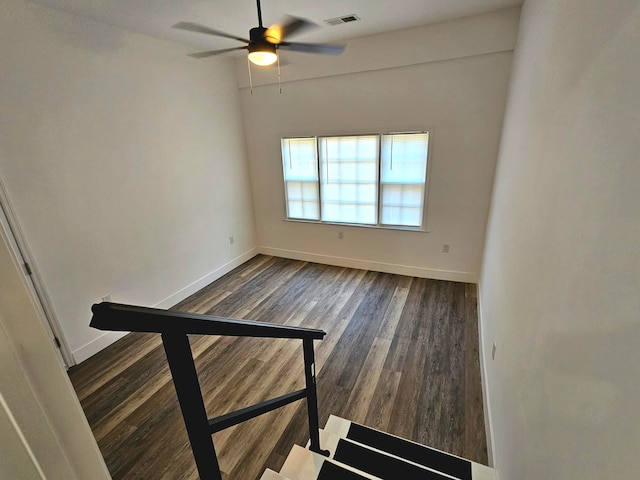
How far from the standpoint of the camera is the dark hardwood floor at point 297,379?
200 centimetres

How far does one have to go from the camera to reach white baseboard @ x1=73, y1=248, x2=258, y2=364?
288cm

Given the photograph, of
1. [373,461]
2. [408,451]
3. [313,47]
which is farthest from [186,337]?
[313,47]

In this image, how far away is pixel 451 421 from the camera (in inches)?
83.9

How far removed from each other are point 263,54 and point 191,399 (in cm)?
240

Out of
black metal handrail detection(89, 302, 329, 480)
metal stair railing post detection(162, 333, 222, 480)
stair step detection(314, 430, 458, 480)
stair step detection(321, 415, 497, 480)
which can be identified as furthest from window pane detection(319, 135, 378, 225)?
metal stair railing post detection(162, 333, 222, 480)

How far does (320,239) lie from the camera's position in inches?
190

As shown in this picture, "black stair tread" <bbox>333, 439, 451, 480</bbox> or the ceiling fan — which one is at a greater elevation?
the ceiling fan

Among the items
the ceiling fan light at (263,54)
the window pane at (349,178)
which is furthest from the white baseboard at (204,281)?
the ceiling fan light at (263,54)

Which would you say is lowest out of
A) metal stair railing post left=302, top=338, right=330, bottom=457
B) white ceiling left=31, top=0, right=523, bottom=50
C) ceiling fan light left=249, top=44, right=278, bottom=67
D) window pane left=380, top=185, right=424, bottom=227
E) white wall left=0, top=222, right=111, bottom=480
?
metal stair railing post left=302, top=338, right=330, bottom=457

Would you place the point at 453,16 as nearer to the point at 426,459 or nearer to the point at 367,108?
the point at 367,108

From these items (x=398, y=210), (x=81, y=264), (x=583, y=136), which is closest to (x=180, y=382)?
(x=583, y=136)

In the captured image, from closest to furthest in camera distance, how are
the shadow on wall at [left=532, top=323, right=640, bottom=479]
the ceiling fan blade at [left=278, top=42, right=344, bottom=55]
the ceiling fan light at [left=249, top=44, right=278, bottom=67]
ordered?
the shadow on wall at [left=532, top=323, right=640, bottom=479] → the ceiling fan light at [left=249, top=44, right=278, bottom=67] → the ceiling fan blade at [left=278, top=42, right=344, bottom=55]

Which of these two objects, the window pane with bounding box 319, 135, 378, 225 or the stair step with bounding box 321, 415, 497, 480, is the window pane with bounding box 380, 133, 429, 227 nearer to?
the window pane with bounding box 319, 135, 378, 225

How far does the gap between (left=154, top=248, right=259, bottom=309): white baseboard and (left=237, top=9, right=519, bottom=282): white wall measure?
1178mm
